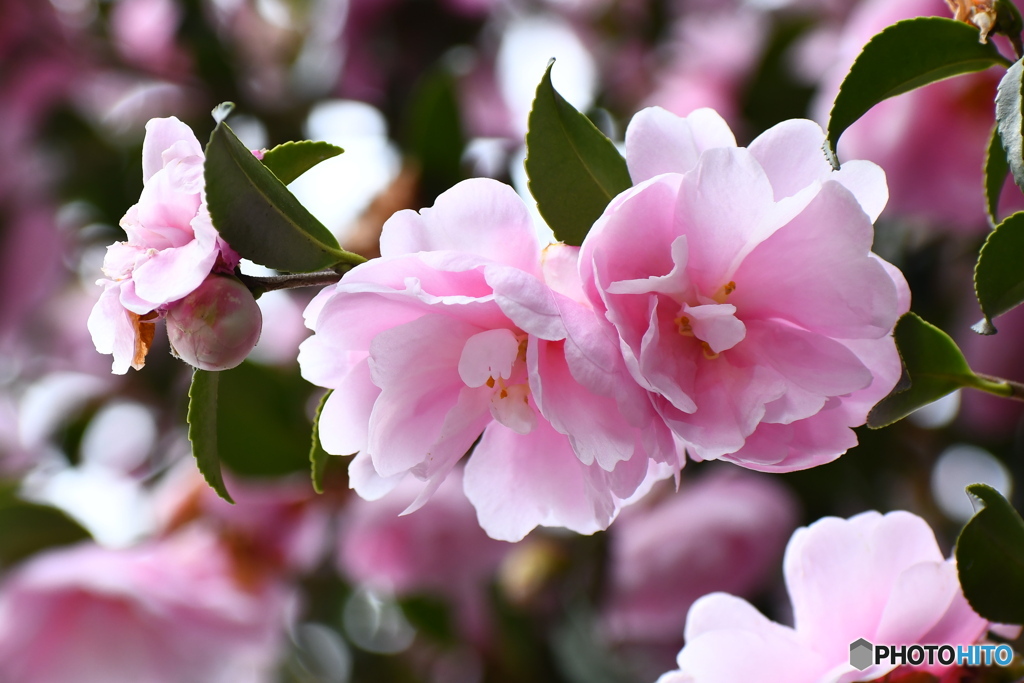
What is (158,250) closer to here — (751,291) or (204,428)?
(204,428)

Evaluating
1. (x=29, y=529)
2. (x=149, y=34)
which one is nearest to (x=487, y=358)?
(x=29, y=529)

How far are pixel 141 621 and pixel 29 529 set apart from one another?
0.14 meters

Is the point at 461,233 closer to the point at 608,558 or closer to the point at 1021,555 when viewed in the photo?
the point at 1021,555

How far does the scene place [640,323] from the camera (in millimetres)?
318

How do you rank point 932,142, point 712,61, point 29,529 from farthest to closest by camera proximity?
1. point 712,61
2. point 29,529
3. point 932,142

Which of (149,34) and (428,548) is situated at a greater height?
(149,34)

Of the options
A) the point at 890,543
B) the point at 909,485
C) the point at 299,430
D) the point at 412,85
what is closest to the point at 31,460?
the point at 299,430

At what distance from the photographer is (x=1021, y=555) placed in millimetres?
343

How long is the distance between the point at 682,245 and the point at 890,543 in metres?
0.16

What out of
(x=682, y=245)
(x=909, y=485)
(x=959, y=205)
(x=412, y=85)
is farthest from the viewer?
(x=412, y=85)

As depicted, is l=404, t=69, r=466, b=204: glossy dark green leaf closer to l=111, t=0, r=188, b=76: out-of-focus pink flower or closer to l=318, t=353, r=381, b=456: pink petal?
l=111, t=0, r=188, b=76: out-of-focus pink flower

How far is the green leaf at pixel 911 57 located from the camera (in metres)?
0.36

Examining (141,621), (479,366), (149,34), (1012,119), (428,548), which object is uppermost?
(1012,119)

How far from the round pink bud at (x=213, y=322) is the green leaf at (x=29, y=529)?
28.1 inches
